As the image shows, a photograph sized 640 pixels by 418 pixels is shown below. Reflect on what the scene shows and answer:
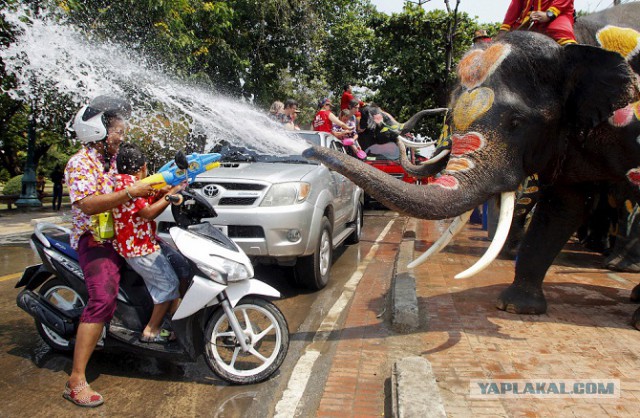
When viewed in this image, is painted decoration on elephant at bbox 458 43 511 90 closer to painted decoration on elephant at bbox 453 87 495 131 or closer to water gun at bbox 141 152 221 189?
painted decoration on elephant at bbox 453 87 495 131

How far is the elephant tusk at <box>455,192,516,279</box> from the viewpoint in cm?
361

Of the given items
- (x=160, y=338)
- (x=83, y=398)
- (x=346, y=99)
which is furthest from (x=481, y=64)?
(x=346, y=99)

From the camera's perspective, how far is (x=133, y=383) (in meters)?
3.86

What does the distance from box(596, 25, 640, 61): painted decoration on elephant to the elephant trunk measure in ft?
6.69

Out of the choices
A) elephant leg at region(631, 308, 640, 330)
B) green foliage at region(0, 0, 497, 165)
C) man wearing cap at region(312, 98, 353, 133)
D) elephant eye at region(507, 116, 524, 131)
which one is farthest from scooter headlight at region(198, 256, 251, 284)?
man wearing cap at region(312, 98, 353, 133)

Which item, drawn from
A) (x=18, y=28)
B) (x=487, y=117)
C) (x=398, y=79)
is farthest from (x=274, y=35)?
(x=487, y=117)

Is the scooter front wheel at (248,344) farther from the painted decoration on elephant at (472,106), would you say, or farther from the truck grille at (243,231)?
the painted decoration on elephant at (472,106)

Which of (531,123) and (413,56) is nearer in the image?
(531,123)

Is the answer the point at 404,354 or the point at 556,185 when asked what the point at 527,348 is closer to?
the point at 404,354

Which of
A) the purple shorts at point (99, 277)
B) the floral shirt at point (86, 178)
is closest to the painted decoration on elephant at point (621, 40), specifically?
the floral shirt at point (86, 178)

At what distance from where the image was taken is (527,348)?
416 cm

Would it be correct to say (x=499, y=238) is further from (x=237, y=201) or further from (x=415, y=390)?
(x=237, y=201)

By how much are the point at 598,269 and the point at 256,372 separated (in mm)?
5406

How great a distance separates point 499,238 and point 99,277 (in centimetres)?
287
